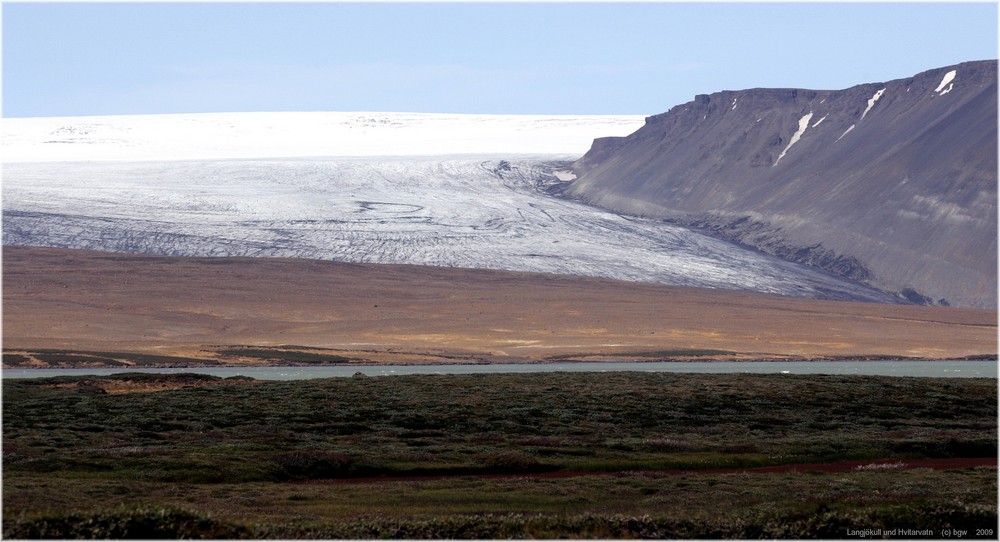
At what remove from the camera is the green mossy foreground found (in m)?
16.5

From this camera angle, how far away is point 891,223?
470 ft

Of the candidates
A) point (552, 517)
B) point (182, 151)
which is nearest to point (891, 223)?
point (182, 151)

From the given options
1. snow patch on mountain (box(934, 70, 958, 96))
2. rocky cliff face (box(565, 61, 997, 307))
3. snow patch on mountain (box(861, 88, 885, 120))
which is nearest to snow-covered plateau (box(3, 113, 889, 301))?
rocky cliff face (box(565, 61, 997, 307))

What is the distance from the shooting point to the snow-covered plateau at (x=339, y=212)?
4884 inches

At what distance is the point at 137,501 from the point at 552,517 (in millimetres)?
6572

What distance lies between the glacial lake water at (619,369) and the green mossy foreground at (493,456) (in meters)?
22.8

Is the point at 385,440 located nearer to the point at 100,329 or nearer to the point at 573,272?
the point at 100,329

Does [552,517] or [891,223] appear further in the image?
[891,223]

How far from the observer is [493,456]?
2645 centimetres

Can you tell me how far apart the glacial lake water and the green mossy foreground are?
74.9 feet

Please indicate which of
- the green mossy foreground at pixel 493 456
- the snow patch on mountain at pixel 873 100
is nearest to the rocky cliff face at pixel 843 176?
the snow patch on mountain at pixel 873 100

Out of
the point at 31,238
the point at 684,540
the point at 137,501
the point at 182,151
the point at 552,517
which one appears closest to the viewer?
the point at 684,540

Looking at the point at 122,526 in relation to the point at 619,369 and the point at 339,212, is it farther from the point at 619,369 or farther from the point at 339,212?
the point at 339,212

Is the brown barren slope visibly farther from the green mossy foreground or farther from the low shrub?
the low shrub
